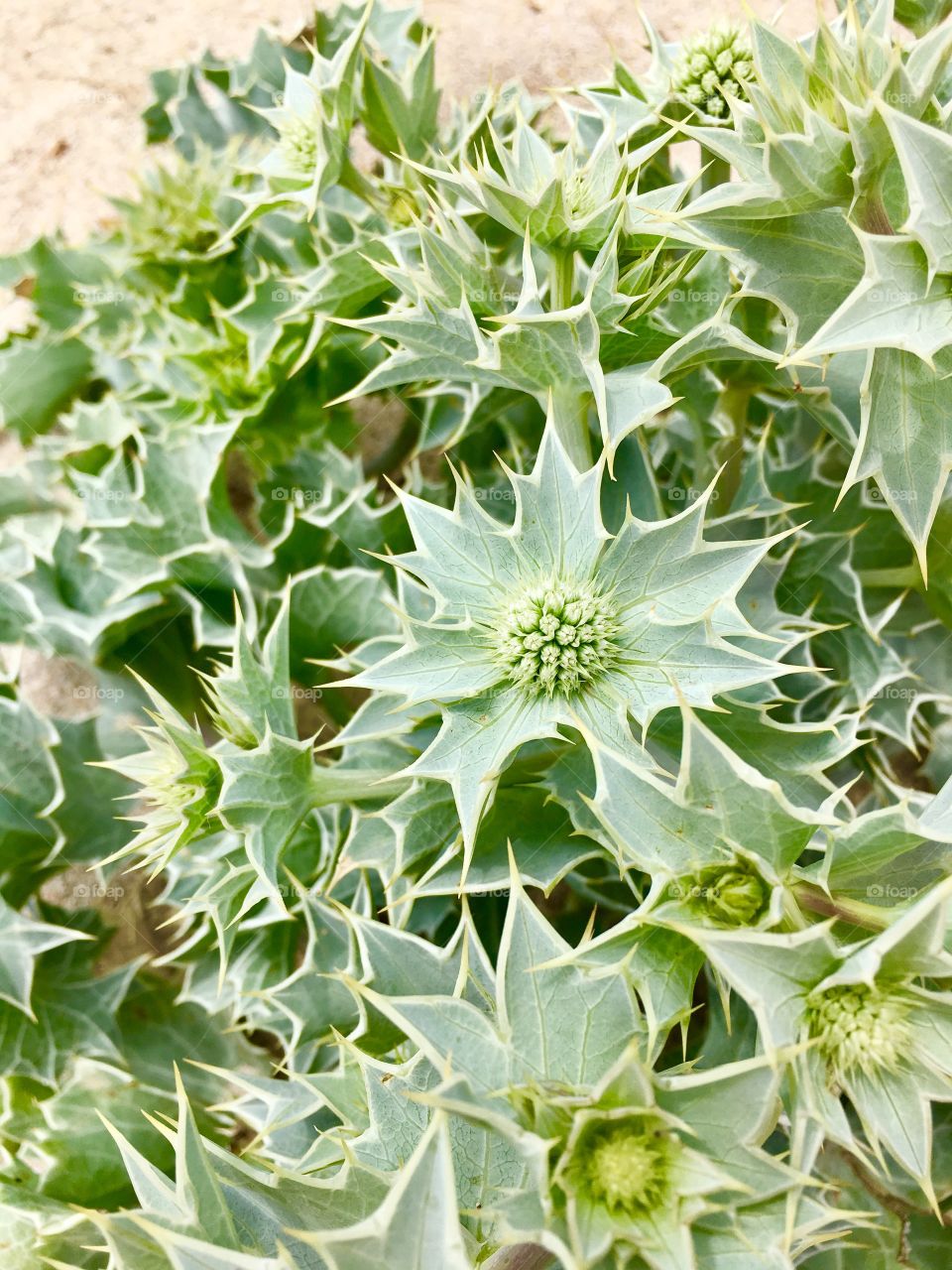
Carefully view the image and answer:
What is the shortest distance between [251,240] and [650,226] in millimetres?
956

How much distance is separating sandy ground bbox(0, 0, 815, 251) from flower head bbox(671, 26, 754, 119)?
0.87m

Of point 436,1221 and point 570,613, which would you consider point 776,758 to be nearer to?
point 570,613

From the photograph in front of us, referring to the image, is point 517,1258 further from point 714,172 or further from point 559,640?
point 714,172

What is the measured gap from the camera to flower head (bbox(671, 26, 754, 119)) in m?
1.10

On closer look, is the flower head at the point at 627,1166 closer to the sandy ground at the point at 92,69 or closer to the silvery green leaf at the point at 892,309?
the silvery green leaf at the point at 892,309

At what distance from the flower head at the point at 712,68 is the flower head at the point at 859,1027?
2.99ft

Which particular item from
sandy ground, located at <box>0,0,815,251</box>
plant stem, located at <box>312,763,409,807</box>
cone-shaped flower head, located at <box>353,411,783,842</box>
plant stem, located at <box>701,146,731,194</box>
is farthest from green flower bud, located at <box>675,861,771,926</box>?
sandy ground, located at <box>0,0,815,251</box>

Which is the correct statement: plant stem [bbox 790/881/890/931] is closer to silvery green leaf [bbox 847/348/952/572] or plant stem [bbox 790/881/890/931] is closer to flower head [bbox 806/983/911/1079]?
flower head [bbox 806/983/911/1079]

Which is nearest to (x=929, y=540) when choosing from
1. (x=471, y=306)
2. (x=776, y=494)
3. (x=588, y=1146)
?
(x=776, y=494)

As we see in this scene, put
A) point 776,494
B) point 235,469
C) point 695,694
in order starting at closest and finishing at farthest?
1. point 695,694
2. point 776,494
3. point 235,469

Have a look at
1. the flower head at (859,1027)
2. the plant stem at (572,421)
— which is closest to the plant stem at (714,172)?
the plant stem at (572,421)

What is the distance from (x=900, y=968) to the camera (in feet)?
2.29

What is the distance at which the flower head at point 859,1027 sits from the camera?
70 centimetres

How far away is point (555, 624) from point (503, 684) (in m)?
0.08
